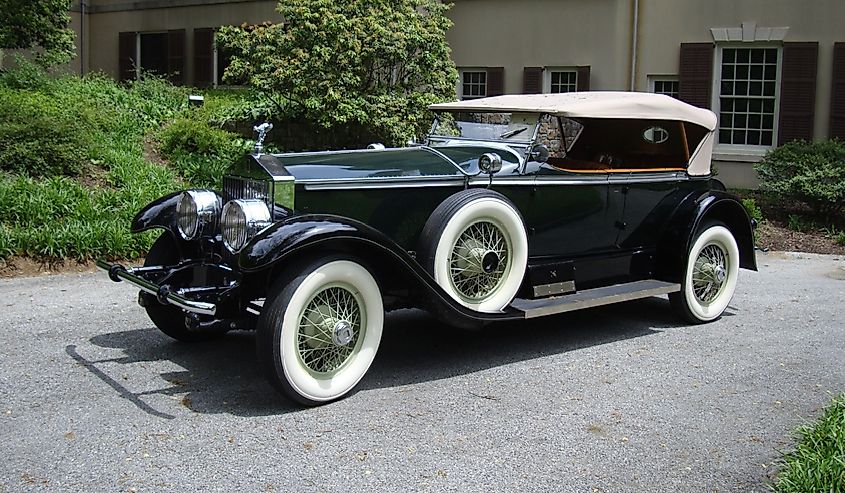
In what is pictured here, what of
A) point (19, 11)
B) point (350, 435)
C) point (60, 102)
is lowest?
point (350, 435)

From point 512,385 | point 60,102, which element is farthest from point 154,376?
point 60,102

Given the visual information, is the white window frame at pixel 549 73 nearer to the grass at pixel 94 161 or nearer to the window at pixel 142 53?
the grass at pixel 94 161

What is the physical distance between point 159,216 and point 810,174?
9.11 meters

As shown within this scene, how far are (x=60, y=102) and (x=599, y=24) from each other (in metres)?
8.57

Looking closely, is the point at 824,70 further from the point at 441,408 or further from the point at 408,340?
the point at 441,408

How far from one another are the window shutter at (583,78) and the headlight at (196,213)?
10707 millimetres

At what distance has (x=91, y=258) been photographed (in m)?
8.89

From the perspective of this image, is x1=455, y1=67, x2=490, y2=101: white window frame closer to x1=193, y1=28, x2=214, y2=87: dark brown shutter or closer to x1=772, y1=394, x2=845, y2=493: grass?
x1=193, y1=28, x2=214, y2=87: dark brown shutter

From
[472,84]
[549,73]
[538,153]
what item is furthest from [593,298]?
[472,84]

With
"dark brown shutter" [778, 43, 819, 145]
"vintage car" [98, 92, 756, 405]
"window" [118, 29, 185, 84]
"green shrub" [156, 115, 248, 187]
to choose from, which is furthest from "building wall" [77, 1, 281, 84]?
"vintage car" [98, 92, 756, 405]

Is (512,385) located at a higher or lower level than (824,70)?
lower

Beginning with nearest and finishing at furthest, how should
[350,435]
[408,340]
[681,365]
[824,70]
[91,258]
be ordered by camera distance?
1. [350,435]
2. [681,365]
3. [408,340]
4. [91,258]
5. [824,70]

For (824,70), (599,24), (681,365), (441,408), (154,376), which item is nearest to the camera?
(441,408)

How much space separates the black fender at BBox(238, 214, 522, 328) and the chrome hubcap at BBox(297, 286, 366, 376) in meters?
0.27
